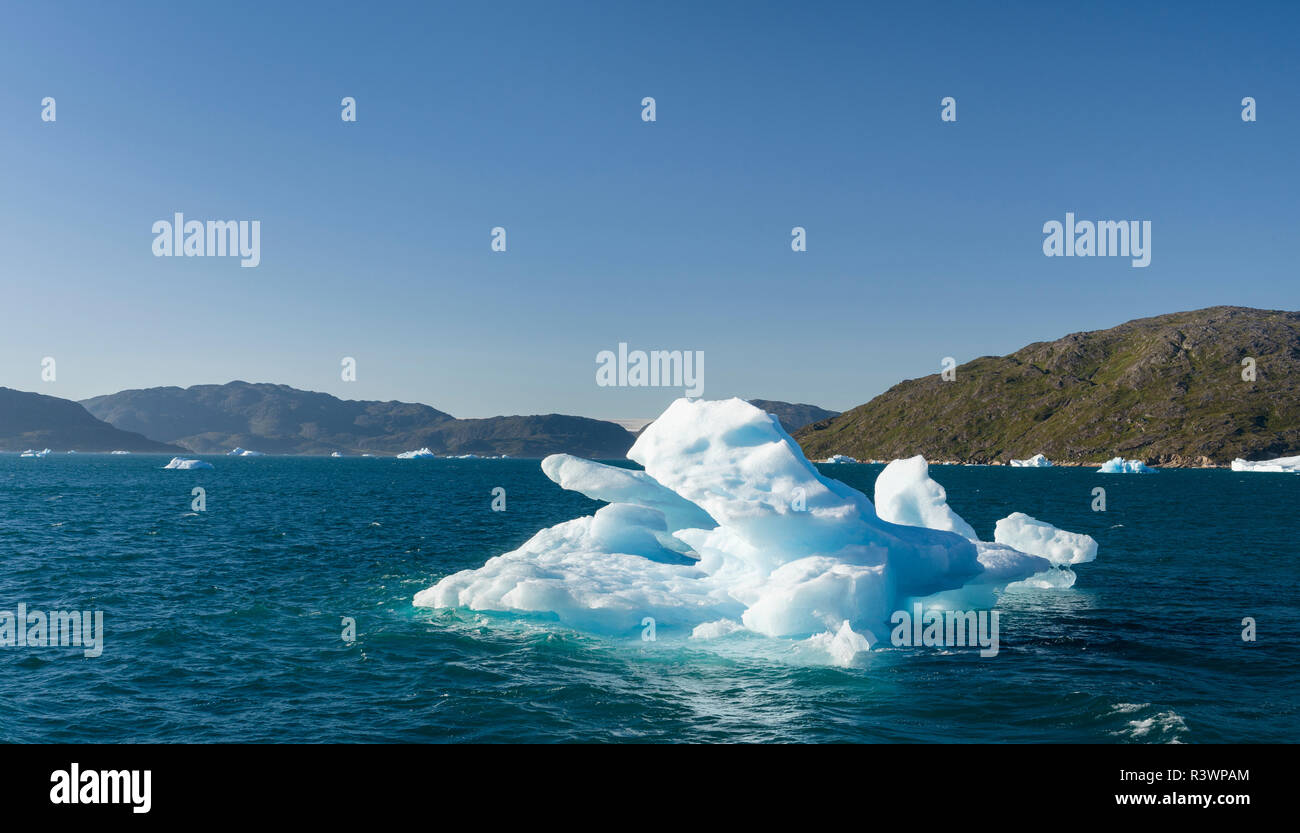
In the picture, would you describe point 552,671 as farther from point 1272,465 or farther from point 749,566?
point 1272,465

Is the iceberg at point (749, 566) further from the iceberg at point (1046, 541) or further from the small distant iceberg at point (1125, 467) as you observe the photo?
the small distant iceberg at point (1125, 467)

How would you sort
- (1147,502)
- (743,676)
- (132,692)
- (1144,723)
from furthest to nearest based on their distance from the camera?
(1147,502)
(743,676)
(132,692)
(1144,723)

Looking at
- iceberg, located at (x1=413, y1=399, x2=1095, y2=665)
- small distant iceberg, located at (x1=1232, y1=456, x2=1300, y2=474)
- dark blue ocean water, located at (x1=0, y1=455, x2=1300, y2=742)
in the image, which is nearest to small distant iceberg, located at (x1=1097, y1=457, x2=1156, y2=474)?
small distant iceberg, located at (x1=1232, y1=456, x2=1300, y2=474)

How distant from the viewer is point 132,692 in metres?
19.1

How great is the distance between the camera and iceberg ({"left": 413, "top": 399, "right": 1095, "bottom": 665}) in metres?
24.0

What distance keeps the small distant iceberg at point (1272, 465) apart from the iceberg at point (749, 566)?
206308 millimetres

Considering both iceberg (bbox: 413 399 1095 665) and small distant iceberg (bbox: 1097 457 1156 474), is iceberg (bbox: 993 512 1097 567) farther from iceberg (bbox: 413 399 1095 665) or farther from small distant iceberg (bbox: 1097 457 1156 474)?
small distant iceberg (bbox: 1097 457 1156 474)

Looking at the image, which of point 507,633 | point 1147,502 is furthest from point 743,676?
point 1147,502

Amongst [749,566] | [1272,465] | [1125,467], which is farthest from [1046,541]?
[1272,465]

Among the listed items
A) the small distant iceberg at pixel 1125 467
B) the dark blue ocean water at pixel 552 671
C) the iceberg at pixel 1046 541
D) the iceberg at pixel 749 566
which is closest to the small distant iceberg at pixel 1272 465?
the small distant iceberg at pixel 1125 467

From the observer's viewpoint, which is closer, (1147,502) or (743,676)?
(743,676)
